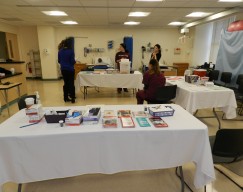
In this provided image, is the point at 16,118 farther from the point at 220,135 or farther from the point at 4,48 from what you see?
the point at 4,48

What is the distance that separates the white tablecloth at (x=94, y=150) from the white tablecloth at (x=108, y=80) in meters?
3.17

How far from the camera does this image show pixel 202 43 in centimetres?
820

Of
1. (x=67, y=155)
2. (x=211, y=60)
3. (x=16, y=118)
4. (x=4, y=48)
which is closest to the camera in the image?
(x=67, y=155)

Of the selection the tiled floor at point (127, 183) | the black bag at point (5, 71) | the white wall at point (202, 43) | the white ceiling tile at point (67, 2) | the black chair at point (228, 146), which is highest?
the white ceiling tile at point (67, 2)

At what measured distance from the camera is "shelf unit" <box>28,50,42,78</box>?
8.54 m

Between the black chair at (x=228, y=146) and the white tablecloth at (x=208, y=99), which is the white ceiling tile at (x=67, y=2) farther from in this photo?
the black chair at (x=228, y=146)

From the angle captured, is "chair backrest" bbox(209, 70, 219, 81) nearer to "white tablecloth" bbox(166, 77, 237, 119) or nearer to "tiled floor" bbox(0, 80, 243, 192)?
"white tablecloth" bbox(166, 77, 237, 119)

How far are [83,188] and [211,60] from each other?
7.61m

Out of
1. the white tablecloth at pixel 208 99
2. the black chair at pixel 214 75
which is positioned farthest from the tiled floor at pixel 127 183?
the black chair at pixel 214 75

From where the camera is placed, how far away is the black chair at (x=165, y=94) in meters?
3.11

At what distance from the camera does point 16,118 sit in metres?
1.73

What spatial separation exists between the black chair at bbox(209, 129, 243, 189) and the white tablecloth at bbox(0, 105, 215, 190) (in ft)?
0.42

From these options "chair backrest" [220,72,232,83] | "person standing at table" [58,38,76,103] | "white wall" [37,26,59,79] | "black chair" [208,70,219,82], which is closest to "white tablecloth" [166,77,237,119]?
"chair backrest" [220,72,232,83]

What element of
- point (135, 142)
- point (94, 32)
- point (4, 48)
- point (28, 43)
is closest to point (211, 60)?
point (94, 32)
